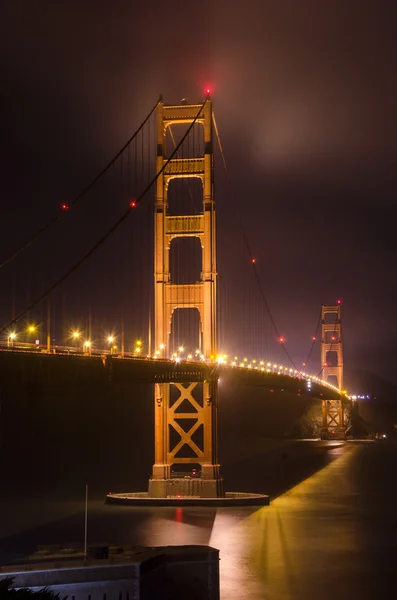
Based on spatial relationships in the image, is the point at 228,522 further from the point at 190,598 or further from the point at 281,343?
the point at 281,343

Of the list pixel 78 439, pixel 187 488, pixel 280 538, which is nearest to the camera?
pixel 280 538

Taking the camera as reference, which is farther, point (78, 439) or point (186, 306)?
point (78, 439)

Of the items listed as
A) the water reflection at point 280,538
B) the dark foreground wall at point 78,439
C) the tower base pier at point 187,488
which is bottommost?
the water reflection at point 280,538

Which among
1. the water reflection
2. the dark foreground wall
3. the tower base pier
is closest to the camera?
the water reflection

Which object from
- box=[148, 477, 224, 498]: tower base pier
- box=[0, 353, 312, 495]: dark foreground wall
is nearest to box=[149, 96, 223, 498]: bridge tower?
box=[148, 477, 224, 498]: tower base pier

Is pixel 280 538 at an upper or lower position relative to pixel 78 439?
lower

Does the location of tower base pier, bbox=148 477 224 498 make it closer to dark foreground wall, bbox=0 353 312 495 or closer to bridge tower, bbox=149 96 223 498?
bridge tower, bbox=149 96 223 498

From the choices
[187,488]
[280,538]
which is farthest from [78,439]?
[280,538]

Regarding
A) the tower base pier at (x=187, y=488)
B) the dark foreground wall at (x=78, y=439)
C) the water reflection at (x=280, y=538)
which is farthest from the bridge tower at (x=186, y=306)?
the dark foreground wall at (x=78, y=439)

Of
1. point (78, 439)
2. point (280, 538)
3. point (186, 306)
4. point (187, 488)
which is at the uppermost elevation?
point (186, 306)

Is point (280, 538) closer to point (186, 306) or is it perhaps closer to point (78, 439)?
point (186, 306)

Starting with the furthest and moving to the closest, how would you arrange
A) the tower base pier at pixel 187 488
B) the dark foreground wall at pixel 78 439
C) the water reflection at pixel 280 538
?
the dark foreground wall at pixel 78 439
the tower base pier at pixel 187 488
the water reflection at pixel 280 538

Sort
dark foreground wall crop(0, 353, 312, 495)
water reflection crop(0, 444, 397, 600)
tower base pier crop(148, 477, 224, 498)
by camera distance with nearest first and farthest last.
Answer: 1. water reflection crop(0, 444, 397, 600)
2. tower base pier crop(148, 477, 224, 498)
3. dark foreground wall crop(0, 353, 312, 495)

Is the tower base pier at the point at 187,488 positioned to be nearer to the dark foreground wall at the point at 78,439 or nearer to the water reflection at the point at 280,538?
the water reflection at the point at 280,538
